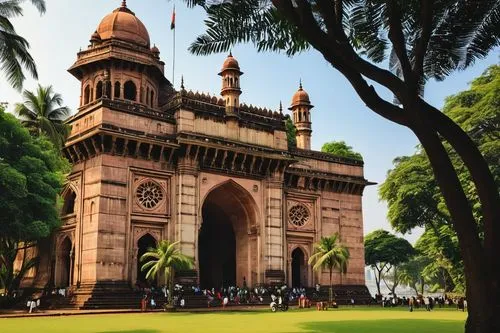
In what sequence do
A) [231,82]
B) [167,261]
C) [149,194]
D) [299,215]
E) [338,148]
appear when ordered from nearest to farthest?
1. [167,261]
2. [149,194]
3. [231,82]
4. [299,215]
5. [338,148]

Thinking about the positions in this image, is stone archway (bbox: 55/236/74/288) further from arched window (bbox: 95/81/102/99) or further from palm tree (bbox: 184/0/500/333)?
palm tree (bbox: 184/0/500/333)

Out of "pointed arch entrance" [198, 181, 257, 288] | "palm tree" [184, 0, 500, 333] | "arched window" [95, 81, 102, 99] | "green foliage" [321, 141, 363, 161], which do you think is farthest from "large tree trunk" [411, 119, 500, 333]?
"green foliage" [321, 141, 363, 161]

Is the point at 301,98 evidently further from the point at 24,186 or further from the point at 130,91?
the point at 24,186

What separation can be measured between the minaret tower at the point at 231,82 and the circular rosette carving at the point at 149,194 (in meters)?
6.87

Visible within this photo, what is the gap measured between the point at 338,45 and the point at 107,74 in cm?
2682

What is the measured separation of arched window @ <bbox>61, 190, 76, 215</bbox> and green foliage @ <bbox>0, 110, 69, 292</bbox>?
304 centimetres

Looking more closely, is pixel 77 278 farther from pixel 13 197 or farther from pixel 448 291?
pixel 448 291

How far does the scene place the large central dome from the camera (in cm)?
3412

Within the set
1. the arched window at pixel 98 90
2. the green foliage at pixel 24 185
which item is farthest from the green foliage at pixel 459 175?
the green foliage at pixel 24 185

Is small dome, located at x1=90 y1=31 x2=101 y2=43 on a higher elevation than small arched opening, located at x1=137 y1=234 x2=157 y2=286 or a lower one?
higher

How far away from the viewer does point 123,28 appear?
113ft

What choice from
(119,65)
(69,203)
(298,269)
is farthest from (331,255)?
(119,65)

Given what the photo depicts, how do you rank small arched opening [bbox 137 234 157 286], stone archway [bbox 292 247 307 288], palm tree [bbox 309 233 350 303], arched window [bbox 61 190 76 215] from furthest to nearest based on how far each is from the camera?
stone archway [bbox 292 247 307 288] → arched window [bbox 61 190 76 215] → small arched opening [bbox 137 234 157 286] → palm tree [bbox 309 233 350 303]

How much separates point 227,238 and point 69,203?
454 inches
